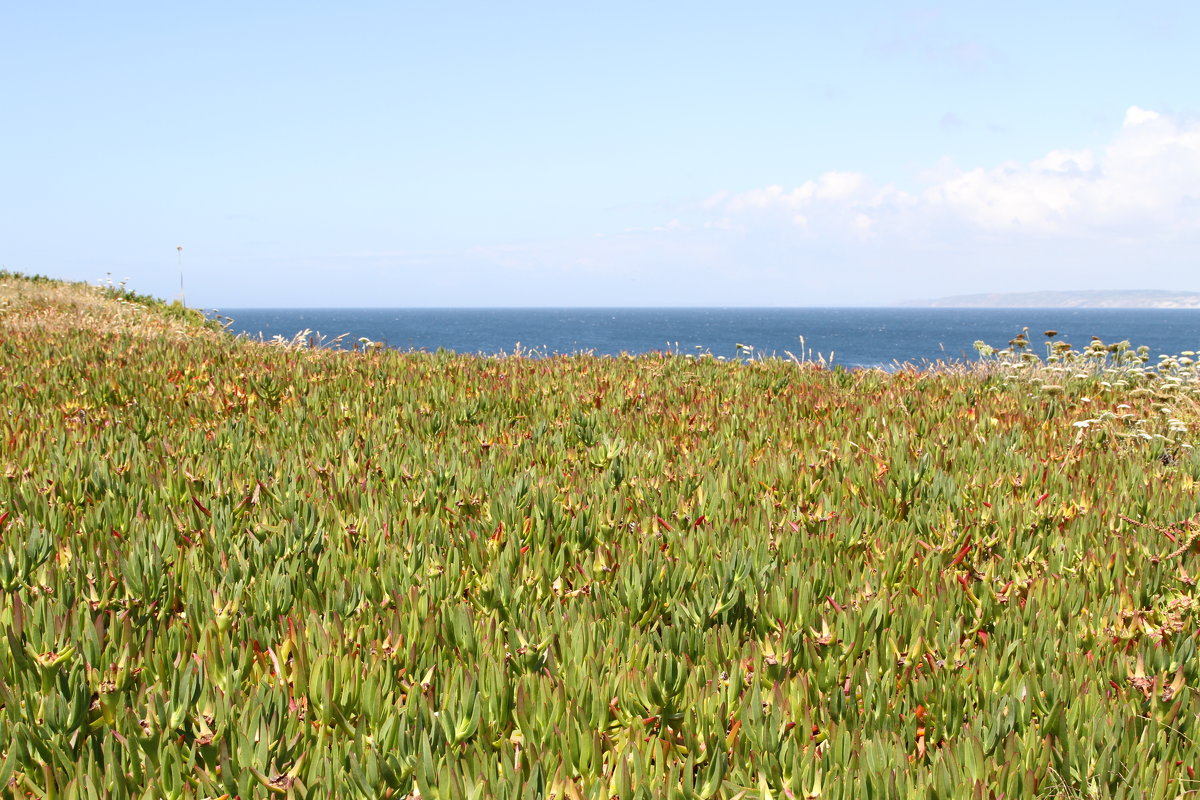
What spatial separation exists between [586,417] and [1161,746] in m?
4.15

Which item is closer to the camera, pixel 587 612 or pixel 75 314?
pixel 587 612

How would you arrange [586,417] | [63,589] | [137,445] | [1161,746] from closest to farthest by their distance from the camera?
1. [1161,746]
2. [63,589]
3. [137,445]
4. [586,417]

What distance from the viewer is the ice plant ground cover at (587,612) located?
201 centimetres

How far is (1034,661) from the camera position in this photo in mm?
2490

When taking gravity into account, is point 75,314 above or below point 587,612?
above

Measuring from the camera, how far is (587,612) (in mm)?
2676

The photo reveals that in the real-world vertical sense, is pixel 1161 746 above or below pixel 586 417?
below

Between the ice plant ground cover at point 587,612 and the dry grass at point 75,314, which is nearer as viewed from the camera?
the ice plant ground cover at point 587,612

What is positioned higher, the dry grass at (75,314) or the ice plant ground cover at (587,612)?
the dry grass at (75,314)

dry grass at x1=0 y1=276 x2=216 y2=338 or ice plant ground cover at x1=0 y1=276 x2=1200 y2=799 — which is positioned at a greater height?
dry grass at x1=0 y1=276 x2=216 y2=338

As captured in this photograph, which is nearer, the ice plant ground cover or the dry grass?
the ice plant ground cover

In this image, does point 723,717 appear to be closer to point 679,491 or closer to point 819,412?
point 679,491

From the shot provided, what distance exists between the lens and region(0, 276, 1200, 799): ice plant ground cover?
2008mm

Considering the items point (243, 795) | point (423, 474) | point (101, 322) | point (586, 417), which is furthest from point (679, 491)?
point (101, 322)
